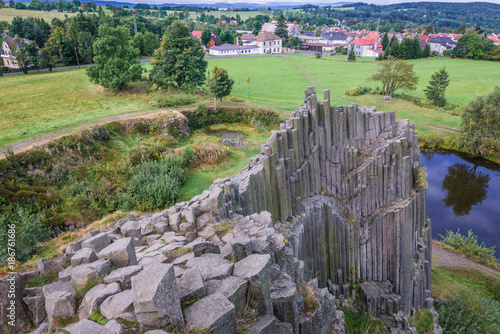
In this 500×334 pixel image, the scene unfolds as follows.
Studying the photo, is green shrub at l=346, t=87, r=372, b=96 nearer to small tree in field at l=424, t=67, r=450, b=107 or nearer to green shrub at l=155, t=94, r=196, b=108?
small tree in field at l=424, t=67, r=450, b=107

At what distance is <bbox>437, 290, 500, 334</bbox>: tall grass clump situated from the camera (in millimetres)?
14727

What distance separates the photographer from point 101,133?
102ft

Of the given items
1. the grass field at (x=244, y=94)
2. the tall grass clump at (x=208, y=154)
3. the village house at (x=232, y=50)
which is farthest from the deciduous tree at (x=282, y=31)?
the tall grass clump at (x=208, y=154)

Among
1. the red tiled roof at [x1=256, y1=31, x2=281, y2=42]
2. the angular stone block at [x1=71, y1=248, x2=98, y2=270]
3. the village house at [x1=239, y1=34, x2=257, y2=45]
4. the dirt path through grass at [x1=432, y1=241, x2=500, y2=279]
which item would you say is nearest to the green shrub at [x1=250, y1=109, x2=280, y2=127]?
the dirt path through grass at [x1=432, y1=241, x2=500, y2=279]

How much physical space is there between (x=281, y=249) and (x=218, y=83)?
3656cm

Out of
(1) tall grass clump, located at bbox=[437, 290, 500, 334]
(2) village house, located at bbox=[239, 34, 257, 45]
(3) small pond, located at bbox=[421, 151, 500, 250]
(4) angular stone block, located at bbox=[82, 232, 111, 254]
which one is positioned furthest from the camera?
(2) village house, located at bbox=[239, 34, 257, 45]

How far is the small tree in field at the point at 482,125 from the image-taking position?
34.1 meters

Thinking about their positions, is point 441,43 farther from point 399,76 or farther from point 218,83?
point 218,83

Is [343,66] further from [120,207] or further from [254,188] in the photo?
[254,188]

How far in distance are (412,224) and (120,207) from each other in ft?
60.4

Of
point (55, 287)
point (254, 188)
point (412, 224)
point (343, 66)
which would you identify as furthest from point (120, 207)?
point (343, 66)

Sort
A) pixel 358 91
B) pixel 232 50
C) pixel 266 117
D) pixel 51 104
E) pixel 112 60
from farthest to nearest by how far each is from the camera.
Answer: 1. pixel 232 50
2. pixel 358 91
3. pixel 112 60
4. pixel 266 117
5. pixel 51 104

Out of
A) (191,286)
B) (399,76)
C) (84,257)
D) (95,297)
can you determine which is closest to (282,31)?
(399,76)

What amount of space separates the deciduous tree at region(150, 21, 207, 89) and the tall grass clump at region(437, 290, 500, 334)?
40441mm
